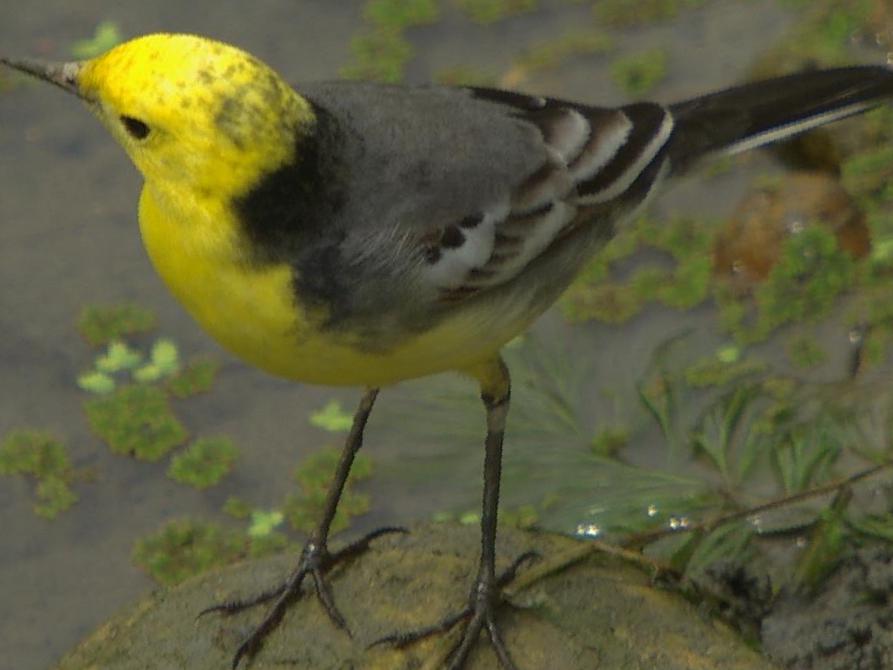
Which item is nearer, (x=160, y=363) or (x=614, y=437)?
(x=614, y=437)

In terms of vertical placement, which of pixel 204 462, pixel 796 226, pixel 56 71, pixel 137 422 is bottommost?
pixel 204 462

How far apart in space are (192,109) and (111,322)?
299 centimetres

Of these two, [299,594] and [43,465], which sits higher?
[299,594]

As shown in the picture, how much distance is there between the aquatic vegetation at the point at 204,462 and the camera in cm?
505

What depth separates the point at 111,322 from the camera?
5.51 m

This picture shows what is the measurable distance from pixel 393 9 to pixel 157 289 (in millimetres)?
1650

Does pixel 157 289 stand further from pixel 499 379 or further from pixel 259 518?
pixel 499 379

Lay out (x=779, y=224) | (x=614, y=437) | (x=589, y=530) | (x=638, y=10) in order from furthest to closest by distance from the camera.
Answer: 1. (x=638, y=10)
2. (x=779, y=224)
3. (x=614, y=437)
4. (x=589, y=530)

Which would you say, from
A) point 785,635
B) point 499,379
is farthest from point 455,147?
point 785,635

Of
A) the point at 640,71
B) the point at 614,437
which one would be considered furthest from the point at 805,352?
the point at 640,71

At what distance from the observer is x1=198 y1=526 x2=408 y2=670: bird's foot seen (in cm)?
319

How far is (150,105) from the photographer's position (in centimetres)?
263

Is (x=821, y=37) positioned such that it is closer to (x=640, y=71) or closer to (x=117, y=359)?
(x=640, y=71)

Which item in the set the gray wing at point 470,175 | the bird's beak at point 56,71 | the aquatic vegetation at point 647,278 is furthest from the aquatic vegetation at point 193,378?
the bird's beak at point 56,71
